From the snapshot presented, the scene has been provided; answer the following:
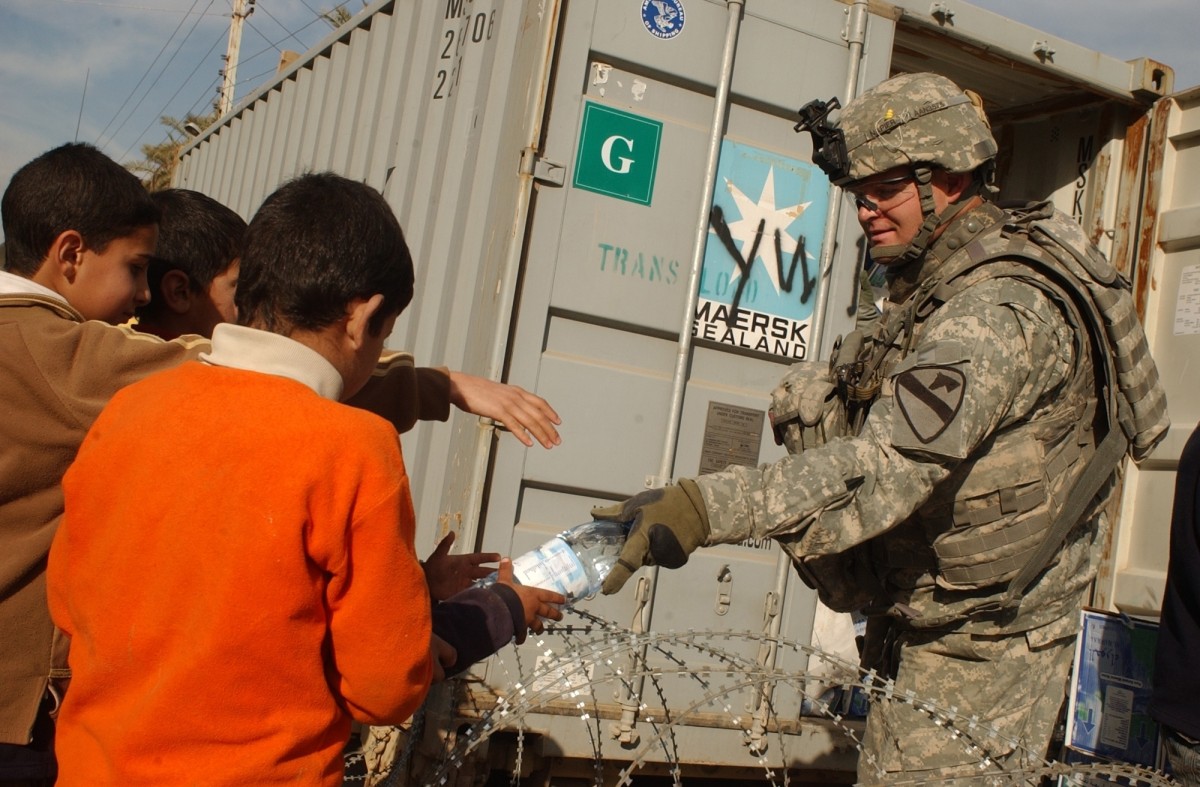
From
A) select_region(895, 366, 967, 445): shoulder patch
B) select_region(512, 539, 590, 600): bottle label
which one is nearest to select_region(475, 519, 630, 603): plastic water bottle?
select_region(512, 539, 590, 600): bottle label

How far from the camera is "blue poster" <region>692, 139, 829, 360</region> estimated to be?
12.0 ft

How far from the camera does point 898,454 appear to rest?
83.6 inches

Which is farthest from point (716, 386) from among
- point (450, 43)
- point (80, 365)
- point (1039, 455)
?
point (80, 365)

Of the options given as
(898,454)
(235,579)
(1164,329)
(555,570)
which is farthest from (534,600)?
Result: (1164,329)

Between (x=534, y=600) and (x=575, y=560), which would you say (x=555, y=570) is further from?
(x=534, y=600)

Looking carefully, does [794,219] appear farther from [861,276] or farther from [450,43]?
[450,43]

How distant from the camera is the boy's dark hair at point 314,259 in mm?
1496

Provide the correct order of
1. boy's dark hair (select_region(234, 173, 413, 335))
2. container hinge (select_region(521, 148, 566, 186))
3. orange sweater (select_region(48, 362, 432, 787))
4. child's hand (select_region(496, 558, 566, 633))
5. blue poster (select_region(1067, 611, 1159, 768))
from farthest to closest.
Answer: container hinge (select_region(521, 148, 566, 186))
blue poster (select_region(1067, 611, 1159, 768))
child's hand (select_region(496, 558, 566, 633))
boy's dark hair (select_region(234, 173, 413, 335))
orange sweater (select_region(48, 362, 432, 787))

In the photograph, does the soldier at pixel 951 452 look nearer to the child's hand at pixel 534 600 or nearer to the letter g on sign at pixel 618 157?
the child's hand at pixel 534 600

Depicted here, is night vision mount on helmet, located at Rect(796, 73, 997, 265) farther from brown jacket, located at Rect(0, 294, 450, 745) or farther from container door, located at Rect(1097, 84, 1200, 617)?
container door, located at Rect(1097, 84, 1200, 617)

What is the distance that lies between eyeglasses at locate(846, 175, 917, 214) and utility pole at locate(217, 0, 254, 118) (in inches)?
913

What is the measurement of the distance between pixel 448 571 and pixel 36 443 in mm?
730

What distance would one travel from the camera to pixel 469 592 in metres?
1.78

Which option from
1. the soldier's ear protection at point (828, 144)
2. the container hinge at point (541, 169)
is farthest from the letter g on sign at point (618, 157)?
the soldier's ear protection at point (828, 144)
